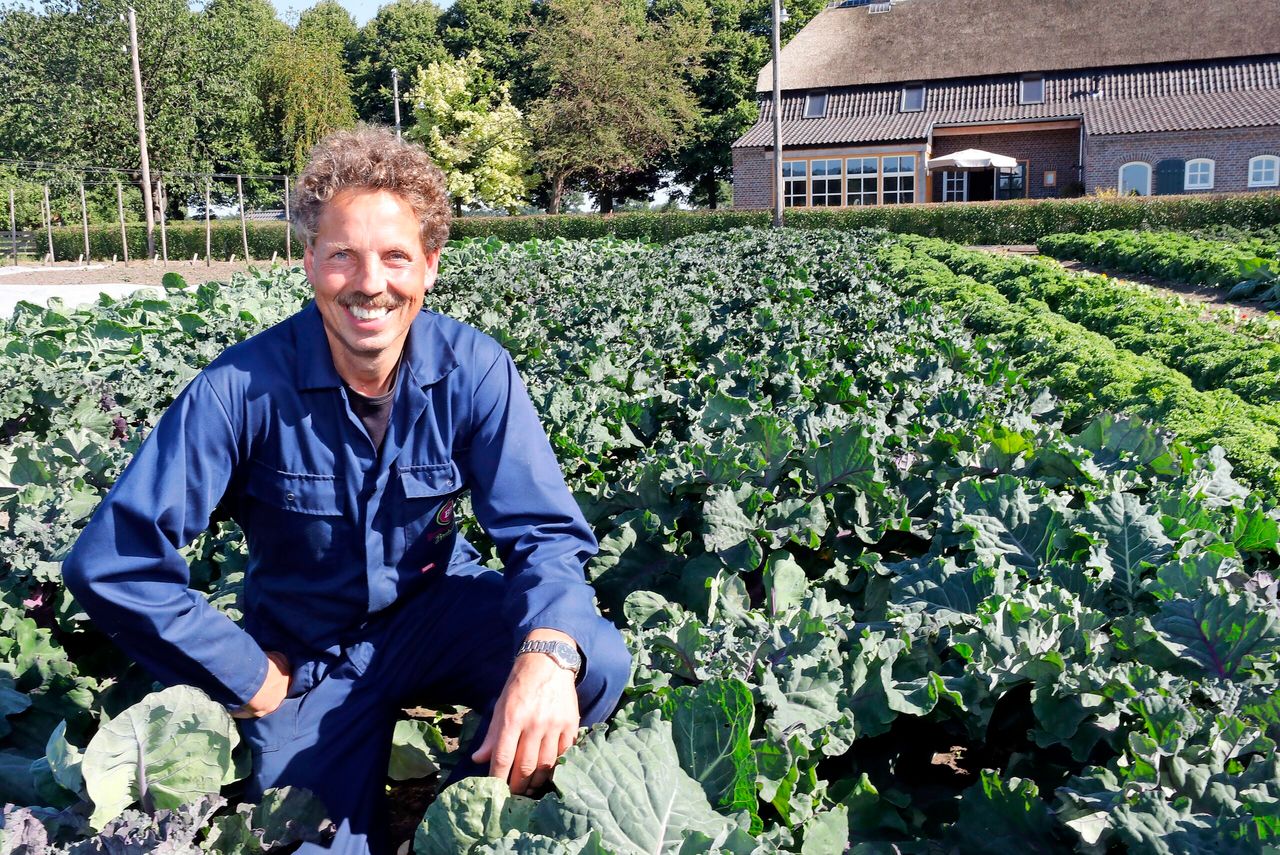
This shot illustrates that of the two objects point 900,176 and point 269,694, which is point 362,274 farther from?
point 900,176

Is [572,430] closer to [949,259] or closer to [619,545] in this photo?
[619,545]

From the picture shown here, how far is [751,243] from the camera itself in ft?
58.3

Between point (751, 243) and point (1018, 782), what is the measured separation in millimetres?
16085

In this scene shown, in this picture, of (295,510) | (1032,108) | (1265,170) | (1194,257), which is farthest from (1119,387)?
(1032,108)

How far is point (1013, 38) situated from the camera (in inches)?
1770

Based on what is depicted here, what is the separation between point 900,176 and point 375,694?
139 ft

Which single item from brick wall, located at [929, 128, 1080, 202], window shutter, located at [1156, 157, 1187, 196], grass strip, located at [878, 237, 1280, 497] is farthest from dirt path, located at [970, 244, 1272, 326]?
brick wall, located at [929, 128, 1080, 202]

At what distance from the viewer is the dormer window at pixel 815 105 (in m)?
45.4

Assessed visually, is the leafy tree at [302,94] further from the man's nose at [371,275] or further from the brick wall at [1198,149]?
the man's nose at [371,275]

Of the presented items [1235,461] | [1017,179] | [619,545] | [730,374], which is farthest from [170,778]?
[1017,179]

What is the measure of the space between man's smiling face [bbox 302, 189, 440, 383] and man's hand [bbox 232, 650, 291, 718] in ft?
2.52

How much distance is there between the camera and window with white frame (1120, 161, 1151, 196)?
38688 mm

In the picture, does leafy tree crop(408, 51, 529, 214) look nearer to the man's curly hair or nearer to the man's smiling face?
the man's curly hair

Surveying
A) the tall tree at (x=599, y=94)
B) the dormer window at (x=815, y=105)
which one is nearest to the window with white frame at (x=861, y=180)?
the dormer window at (x=815, y=105)
